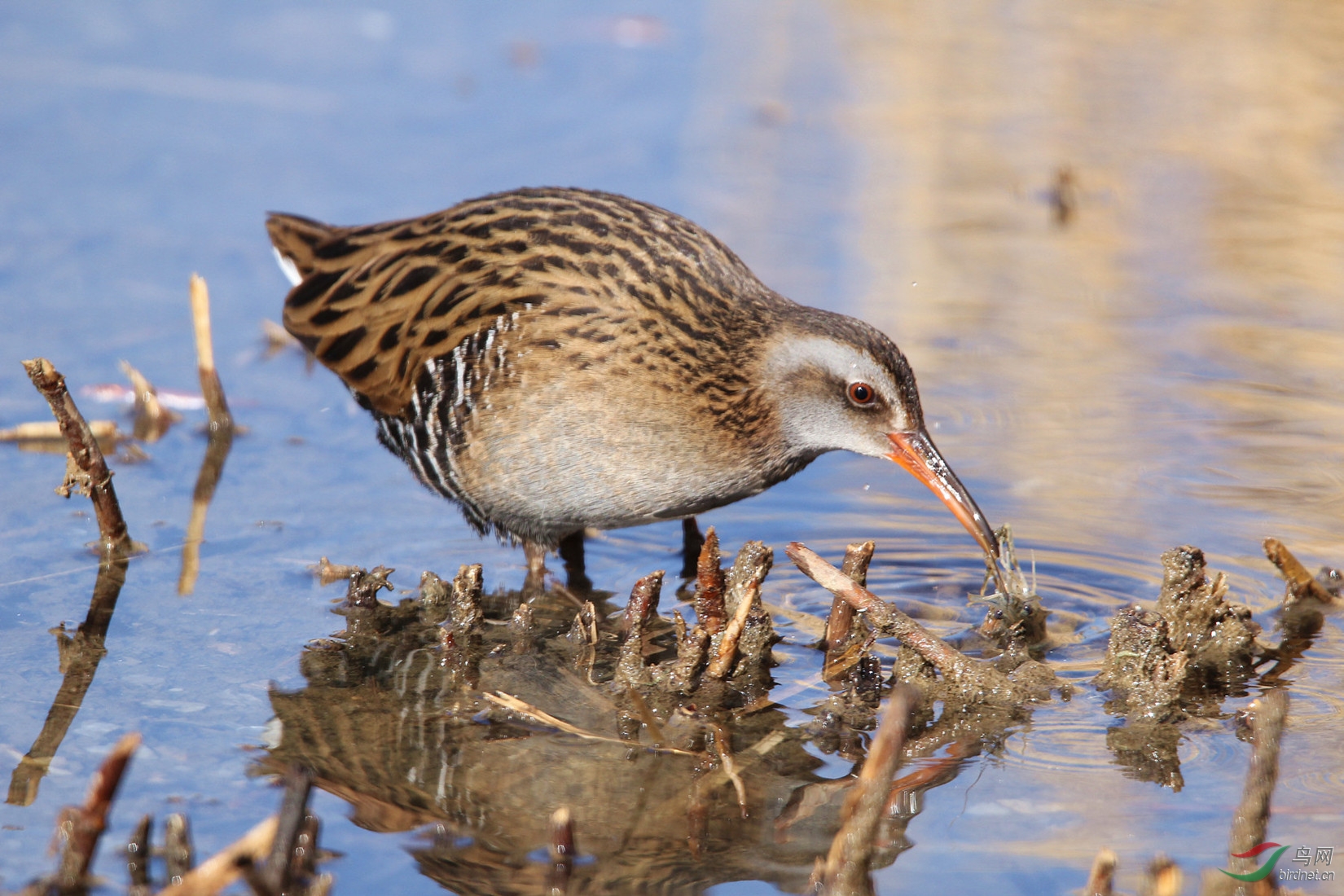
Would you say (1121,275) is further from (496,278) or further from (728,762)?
(728,762)

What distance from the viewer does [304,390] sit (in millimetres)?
5930

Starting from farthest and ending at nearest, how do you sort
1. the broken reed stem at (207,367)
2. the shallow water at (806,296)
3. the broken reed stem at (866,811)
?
the broken reed stem at (207,367), the shallow water at (806,296), the broken reed stem at (866,811)

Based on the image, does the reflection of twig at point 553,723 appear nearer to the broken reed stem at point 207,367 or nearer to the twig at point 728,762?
the twig at point 728,762

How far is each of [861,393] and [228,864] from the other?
7.19 feet

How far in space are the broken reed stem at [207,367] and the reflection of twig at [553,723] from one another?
2200 millimetres

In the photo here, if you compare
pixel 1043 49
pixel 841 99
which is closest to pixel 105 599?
pixel 841 99

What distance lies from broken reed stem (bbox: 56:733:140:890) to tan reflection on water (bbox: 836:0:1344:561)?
2905 mm

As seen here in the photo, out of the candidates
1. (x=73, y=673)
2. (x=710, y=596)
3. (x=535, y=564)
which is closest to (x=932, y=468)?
(x=710, y=596)

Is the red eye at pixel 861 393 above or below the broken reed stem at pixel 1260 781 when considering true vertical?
above

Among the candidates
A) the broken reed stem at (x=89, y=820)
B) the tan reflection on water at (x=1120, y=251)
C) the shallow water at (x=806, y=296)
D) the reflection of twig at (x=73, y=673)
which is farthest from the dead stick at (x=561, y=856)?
the tan reflection on water at (x=1120, y=251)

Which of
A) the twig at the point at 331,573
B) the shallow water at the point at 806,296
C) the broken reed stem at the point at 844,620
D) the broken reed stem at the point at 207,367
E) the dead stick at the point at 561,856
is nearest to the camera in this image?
the dead stick at the point at 561,856

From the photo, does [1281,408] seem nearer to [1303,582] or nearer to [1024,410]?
[1024,410]

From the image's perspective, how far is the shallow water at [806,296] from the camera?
3545mm

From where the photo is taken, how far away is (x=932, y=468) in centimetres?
417
